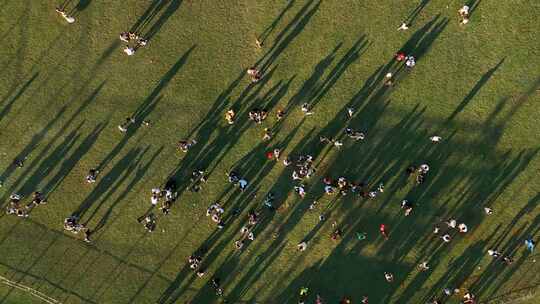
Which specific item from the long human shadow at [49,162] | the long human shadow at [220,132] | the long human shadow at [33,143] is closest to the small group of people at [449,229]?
the long human shadow at [220,132]

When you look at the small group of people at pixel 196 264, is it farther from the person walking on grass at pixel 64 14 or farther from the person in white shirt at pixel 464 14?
the person in white shirt at pixel 464 14

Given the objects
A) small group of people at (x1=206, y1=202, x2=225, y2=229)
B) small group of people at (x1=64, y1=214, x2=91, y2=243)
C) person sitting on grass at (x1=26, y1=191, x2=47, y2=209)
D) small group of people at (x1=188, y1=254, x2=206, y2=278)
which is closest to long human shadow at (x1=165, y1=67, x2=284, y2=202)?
small group of people at (x1=206, y1=202, x2=225, y2=229)

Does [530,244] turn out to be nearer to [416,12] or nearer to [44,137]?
[416,12]

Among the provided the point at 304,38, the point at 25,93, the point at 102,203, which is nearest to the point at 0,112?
the point at 25,93

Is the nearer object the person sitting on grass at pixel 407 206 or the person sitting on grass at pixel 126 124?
the person sitting on grass at pixel 407 206

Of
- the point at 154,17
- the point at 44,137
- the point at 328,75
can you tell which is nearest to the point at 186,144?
the point at 154,17

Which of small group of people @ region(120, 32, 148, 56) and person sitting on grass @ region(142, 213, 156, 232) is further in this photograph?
person sitting on grass @ region(142, 213, 156, 232)

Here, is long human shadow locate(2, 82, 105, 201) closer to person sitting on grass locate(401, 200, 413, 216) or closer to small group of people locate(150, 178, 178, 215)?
small group of people locate(150, 178, 178, 215)

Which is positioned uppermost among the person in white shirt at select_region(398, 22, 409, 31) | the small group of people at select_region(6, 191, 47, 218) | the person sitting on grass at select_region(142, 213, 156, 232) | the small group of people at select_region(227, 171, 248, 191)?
the person in white shirt at select_region(398, 22, 409, 31)
